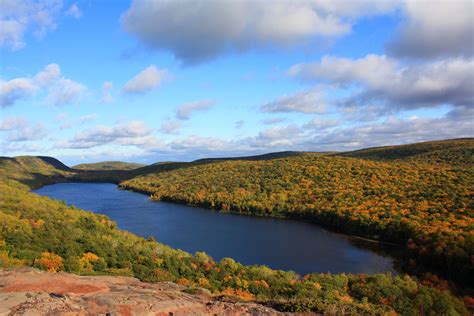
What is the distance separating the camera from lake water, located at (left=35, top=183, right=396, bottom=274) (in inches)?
2272

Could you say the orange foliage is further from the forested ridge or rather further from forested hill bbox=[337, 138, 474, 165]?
forested hill bbox=[337, 138, 474, 165]

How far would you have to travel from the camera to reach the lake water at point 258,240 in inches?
2272

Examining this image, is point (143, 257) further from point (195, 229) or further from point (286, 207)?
point (286, 207)

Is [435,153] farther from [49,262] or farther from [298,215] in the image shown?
[49,262]

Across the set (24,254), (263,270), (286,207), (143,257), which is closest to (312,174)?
(286,207)

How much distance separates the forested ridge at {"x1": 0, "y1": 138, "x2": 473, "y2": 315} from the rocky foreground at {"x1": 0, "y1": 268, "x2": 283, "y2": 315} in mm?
3231

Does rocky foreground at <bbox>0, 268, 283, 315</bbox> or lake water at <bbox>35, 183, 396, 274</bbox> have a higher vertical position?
rocky foreground at <bbox>0, 268, 283, 315</bbox>

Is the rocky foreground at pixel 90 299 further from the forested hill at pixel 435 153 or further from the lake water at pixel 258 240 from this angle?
the forested hill at pixel 435 153

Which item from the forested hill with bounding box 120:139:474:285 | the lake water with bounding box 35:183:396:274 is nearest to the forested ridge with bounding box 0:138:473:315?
the forested hill with bounding box 120:139:474:285

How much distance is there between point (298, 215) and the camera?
94.0 m

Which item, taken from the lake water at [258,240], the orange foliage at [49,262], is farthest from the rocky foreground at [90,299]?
the lake water at [258,240]

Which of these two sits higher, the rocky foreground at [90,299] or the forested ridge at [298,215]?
the rocky foreground at [90,299]

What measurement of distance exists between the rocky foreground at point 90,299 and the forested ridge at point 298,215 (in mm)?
3231

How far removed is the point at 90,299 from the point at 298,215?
83815mm
